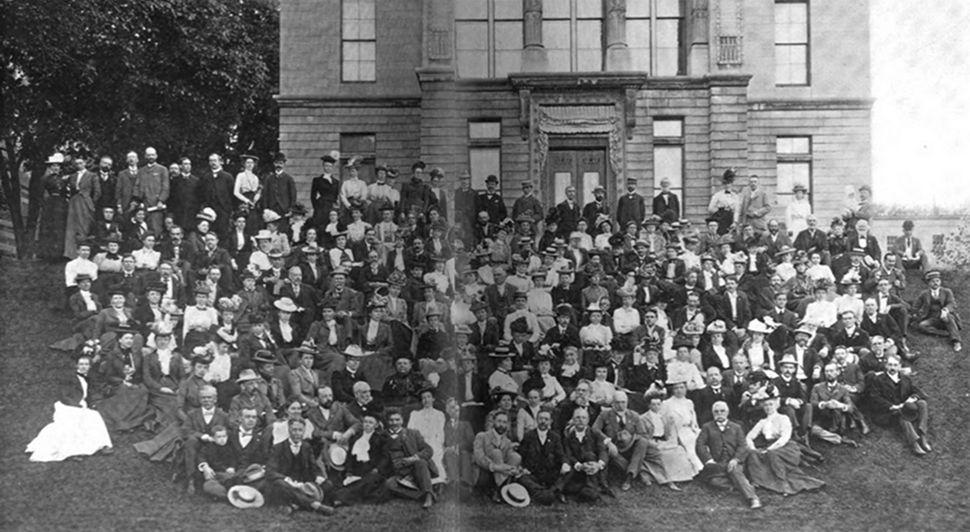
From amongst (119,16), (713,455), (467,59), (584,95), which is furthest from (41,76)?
(713,455)

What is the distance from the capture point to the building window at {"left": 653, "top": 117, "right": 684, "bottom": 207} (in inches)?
645

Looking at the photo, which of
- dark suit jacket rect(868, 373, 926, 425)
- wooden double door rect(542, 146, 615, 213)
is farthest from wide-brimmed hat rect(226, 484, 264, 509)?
wooden double door rect(542, 146, 615, 213)

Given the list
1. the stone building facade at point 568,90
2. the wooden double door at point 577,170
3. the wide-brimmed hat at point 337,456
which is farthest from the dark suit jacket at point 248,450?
the wooden double door at point 577,170

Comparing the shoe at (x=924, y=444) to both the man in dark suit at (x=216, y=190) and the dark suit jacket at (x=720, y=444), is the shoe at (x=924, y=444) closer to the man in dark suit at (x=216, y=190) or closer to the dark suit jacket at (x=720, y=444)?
the dark suit jacket at (x=720, y=444)

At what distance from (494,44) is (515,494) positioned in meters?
7.89

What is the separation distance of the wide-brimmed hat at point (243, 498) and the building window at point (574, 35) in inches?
341

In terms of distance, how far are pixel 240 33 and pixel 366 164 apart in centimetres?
264

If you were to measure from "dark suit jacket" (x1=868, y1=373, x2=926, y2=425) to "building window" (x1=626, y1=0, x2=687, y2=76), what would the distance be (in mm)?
7164

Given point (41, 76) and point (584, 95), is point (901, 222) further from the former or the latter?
point (41, 76)

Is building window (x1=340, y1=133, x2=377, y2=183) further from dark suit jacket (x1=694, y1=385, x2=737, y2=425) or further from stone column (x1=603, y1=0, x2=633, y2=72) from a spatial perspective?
dark suit jacket (x1=694, y1=385, x2=737, y2=425)

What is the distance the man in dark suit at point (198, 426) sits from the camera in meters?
9.66

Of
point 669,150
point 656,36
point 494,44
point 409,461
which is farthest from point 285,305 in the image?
point 656,36

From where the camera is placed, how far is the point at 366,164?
16766mm

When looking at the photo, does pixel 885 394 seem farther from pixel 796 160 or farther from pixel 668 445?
pixel 796 160
